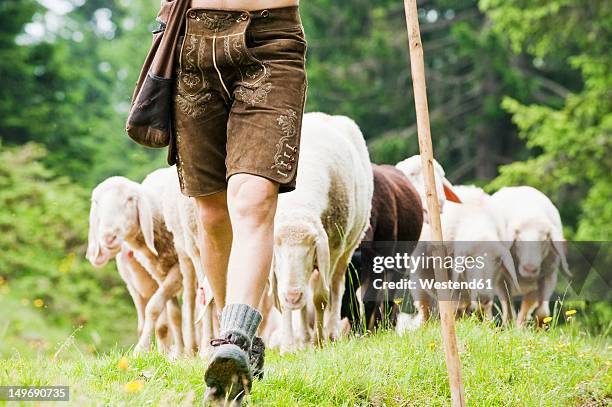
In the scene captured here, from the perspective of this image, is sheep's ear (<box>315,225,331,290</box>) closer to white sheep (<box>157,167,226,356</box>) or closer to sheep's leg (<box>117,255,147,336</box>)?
white sheep (<box>157,167,226,356</box>)

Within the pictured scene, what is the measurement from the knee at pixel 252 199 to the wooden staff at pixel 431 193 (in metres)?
0.63

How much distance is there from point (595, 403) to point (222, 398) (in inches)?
82.3

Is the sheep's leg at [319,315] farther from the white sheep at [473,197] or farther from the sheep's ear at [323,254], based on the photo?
the white sheep at [473,197]

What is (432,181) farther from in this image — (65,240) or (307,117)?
(65,240)

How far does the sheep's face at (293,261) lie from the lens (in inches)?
241

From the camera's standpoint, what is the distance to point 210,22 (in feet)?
13.4

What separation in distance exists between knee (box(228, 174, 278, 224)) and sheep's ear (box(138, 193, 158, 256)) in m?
4.51

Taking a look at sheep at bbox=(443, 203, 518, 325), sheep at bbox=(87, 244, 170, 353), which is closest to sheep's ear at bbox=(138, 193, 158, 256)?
sheep at bbox=(87, 244, 170, 353)

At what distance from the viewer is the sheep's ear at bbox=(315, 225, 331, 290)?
6.38 metres

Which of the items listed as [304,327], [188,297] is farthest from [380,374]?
[188,297]

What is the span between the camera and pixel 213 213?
4.35 metres

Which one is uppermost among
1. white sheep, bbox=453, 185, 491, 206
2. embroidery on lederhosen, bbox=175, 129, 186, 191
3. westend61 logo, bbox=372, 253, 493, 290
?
embroidery on lederhosen, bbox=175, 129, 186, 191

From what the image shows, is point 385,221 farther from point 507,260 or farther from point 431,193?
point 431,193

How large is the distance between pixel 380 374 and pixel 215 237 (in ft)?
3.21
